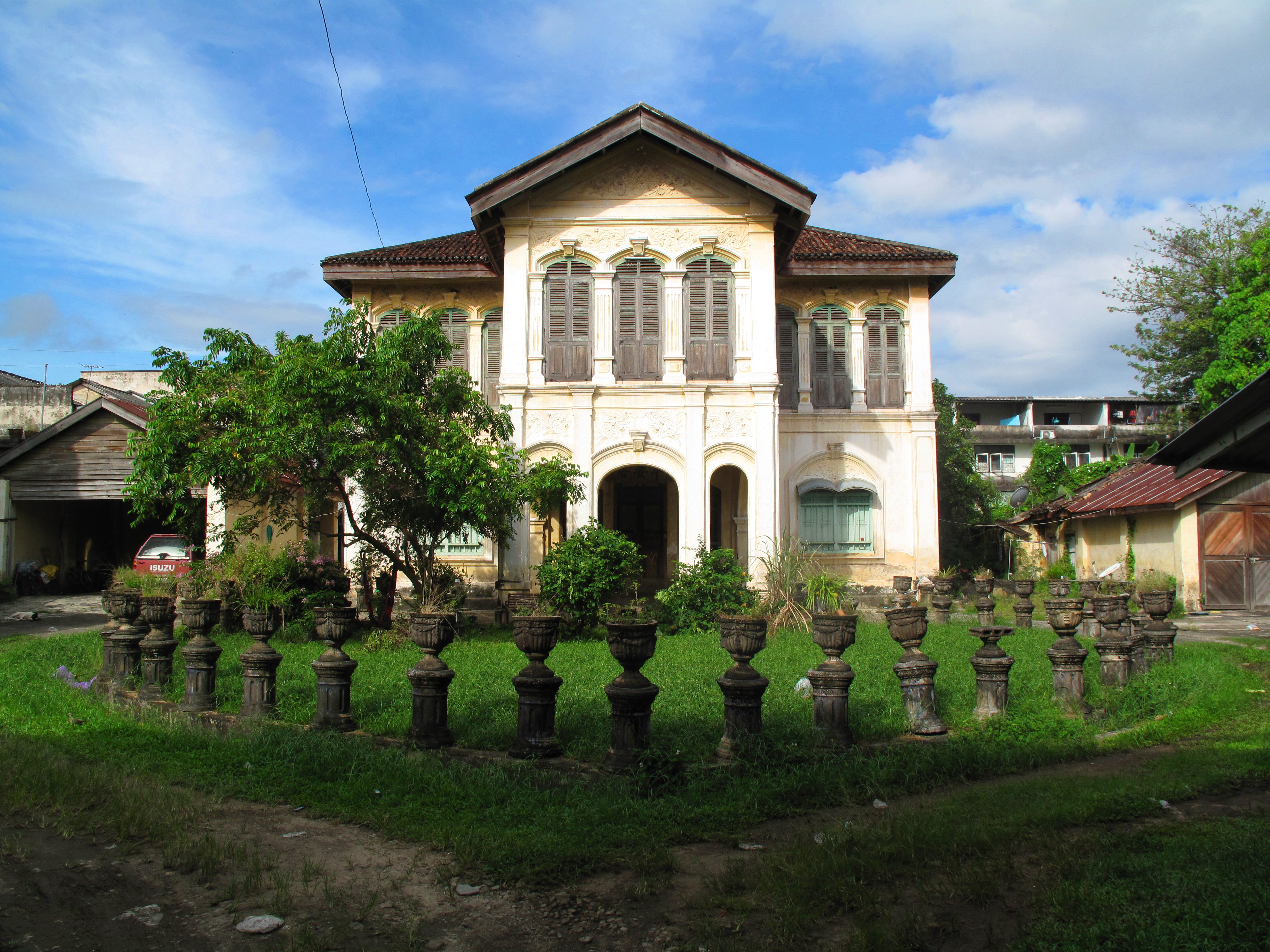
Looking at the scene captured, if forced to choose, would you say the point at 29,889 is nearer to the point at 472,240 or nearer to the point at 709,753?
the point at 709,753

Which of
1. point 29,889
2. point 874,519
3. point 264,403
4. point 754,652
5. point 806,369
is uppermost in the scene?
point 806,369

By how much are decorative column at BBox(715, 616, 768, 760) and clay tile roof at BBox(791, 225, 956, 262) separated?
12.6 meters

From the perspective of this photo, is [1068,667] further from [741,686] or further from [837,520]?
[837,520]

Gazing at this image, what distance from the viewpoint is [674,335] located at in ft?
53.4

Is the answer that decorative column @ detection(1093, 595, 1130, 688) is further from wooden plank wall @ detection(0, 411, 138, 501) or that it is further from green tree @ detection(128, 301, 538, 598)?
wooden plank wall @ detection(0, 411, 138, 501)

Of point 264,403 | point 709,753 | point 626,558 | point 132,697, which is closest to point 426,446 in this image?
point 264,403

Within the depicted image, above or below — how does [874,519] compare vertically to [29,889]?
above

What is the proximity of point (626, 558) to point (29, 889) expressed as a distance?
32.1ft

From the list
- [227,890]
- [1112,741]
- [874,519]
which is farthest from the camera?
[874,519]

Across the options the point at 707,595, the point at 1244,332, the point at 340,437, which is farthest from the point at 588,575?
the point at 1244,332

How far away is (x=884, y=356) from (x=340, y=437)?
39.5ft

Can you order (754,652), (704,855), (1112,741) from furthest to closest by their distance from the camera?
(1112,741) < (754,652) < (704,855)

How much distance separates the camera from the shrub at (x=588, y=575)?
13.0m

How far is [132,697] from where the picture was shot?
26.3 ft
